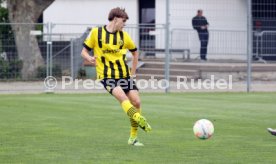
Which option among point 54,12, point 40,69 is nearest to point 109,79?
point 40,69

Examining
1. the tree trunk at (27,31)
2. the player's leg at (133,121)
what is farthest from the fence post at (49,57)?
the player's leg at (133,121)

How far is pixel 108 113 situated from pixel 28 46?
10.1 m

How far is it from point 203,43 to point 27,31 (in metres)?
5.69

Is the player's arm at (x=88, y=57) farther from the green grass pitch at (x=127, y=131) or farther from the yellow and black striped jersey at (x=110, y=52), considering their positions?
the green grass pitch at (x=127, y=131)

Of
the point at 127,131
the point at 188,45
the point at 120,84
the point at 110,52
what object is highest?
the point at 188,45

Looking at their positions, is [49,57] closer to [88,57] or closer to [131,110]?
[88,57]

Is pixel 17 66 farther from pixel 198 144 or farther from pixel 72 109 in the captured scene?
pixel 198 144

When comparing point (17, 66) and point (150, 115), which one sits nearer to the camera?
point (150, 115)

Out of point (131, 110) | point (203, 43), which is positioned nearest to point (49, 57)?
point (203, 43)

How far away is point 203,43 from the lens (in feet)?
85.4

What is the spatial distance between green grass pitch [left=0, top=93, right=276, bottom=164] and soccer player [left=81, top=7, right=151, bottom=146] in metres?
0.65

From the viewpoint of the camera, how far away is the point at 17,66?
24547 millimetres

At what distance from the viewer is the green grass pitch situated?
10.1 meters

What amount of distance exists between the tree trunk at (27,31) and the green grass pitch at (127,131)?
3.75 metres
